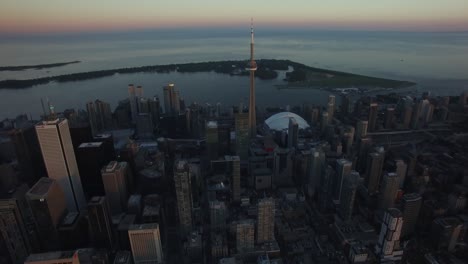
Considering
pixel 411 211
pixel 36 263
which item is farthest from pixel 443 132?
pixel 36 263

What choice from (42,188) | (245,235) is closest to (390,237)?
(245,235)

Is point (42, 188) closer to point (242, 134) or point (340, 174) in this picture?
point (242, 134)

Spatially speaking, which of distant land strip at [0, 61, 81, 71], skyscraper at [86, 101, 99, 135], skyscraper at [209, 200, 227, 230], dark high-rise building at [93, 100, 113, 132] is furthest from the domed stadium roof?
distant land strip at [0, 61, 81, 71]

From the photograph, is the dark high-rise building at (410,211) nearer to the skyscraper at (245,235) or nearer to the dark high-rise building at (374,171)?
the dark high-rise building at (374,171)

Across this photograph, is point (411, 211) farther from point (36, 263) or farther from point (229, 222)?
point (36, 263)

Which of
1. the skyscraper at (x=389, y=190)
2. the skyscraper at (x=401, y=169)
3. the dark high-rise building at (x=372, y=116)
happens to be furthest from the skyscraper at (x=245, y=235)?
the dark high-rise building at (x=372, y=116)
